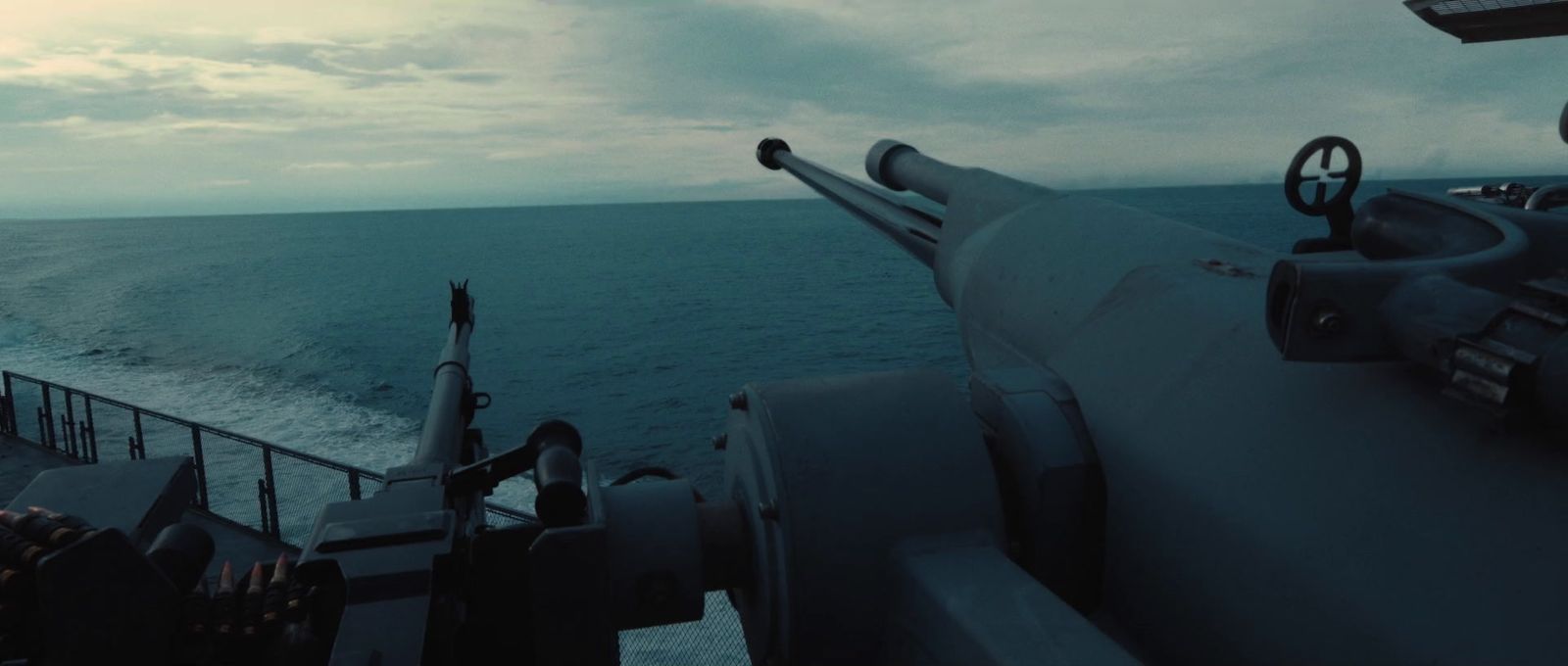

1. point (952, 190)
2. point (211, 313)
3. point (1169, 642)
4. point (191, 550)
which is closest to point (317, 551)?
point (191, 550)

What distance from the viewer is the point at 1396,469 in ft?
6.09

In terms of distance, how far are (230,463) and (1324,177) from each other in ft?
83.9

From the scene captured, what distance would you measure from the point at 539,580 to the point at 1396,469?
1867mm

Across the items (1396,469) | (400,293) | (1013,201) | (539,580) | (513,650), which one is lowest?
(400,293)

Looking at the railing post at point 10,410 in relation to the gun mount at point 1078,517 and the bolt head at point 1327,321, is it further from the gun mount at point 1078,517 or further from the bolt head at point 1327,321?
the bolt head at point 1327,321

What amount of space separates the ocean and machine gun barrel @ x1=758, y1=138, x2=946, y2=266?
4.55ft

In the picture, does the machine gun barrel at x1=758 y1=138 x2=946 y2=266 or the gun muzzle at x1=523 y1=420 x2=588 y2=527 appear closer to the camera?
the gun muzzle at x1=523 y1=420 x2=588 y2=527

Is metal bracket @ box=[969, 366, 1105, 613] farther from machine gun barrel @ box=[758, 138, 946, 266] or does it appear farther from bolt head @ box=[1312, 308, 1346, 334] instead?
machine gun barrel @ box=[758, 138, 946, 266]

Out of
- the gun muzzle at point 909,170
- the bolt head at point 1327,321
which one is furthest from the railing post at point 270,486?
the bolt head at point 1327,321

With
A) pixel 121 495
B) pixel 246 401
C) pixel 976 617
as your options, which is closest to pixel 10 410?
pixel 121 495

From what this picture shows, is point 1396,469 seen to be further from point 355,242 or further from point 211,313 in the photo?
point 355,242

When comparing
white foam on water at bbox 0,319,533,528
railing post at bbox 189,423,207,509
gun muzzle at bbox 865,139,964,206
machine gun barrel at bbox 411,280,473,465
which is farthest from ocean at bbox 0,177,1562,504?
railing post at bbox 189,423,207,509

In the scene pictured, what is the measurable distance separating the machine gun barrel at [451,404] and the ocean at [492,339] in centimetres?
238

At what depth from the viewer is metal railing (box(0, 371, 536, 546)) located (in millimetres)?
11844
